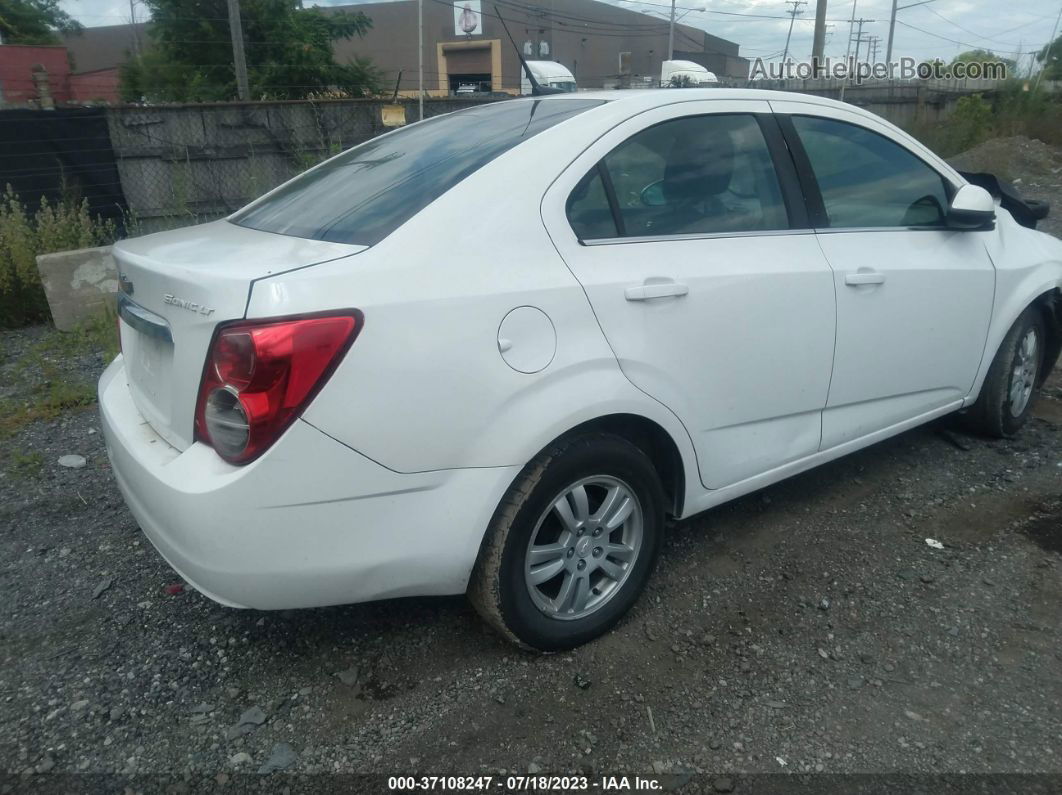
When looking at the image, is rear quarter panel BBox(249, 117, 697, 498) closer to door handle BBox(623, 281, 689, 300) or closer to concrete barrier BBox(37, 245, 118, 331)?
door handle BBox(623, 281, 689, 300)

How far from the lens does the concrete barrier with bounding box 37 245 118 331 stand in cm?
648

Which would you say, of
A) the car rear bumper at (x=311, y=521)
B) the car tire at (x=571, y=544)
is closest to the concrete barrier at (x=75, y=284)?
the car rear bumper at (x=311, y=521)

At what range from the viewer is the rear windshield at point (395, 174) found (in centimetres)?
253

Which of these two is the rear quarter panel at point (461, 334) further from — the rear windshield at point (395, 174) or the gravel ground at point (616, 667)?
the gravel ground at point (616, 667)

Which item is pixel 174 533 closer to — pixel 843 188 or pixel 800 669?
pixel 800 669

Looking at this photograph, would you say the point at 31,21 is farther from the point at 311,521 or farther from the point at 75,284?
the point at 311,521

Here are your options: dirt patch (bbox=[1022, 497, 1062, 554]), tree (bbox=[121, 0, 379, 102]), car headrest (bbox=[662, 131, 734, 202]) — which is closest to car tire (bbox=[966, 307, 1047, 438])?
dirt patch (bbox=[1022, 497, 1062, 554])

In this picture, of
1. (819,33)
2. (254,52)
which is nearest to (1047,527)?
(819,33)

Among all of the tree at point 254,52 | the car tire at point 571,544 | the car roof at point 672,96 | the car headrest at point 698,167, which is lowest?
the car tire at point 571,544

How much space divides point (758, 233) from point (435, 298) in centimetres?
139

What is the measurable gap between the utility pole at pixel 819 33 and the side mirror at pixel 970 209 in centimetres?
1734

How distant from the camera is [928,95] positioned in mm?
20484

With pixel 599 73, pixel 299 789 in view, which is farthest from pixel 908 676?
pixel 599 73

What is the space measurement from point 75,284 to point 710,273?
559 centimetres
